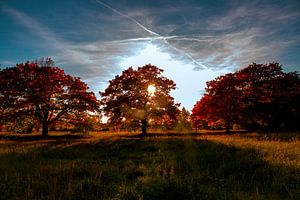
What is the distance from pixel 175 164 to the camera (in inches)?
293

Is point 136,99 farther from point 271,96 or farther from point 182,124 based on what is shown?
point 182,124

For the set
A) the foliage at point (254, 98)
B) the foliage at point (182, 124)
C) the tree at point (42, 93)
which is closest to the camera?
the tree at point (42, 93)

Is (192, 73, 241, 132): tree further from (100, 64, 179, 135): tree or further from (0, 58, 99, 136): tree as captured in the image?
(0, 58, 99, 136): tree

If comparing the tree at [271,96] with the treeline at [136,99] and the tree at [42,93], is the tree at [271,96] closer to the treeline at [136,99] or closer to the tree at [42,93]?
the treeline at [136,99]

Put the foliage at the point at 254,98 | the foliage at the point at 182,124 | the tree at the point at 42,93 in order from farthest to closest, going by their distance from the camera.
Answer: the foliage at the point at 182,124 → the foliage at the point at 254,98 → the tree at the point at 42,93

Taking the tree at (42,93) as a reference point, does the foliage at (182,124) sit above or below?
below

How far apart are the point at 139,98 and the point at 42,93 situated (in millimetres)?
10112

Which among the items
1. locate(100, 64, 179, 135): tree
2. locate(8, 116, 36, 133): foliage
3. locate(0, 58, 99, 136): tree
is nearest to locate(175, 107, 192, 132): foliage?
locate(100, 64, 179, 135): tree

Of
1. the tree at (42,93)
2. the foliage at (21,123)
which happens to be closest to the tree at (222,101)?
the tree at (42,93)

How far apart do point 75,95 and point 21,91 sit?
5209 mm

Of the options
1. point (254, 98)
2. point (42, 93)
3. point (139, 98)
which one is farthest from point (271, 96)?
point (42, 93)

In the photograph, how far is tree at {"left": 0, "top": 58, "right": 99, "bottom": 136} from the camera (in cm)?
2273

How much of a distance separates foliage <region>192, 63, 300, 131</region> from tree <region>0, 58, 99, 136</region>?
14.4 m

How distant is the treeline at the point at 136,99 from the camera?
23.2 metres
